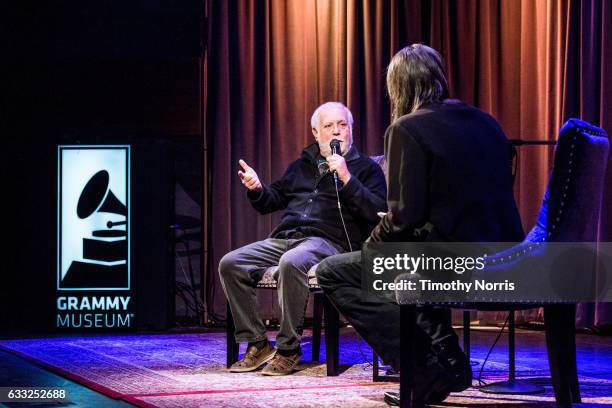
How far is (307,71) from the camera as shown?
5902 millimetres

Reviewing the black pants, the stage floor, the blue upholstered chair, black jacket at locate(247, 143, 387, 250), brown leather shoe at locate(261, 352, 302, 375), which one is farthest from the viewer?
black jacket at locate(247, 143, 387, 250)

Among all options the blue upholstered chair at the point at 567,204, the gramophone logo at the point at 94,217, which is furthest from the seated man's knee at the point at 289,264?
the gramophone logo at the point at 94,217

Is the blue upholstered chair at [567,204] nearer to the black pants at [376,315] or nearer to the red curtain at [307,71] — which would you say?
the black pants at [376,315]

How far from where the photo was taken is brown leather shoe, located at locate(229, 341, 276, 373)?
3654mm

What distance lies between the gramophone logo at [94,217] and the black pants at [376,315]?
104 inches

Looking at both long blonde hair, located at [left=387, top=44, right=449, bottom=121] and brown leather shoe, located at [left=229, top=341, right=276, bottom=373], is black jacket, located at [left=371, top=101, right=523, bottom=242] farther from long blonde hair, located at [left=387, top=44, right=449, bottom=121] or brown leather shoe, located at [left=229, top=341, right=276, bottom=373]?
brown leather shoe, located at [left=229, top=341, right=276, bottom=373]

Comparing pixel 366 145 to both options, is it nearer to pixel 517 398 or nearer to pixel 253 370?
→ pixel 253 370

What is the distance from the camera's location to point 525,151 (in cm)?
563

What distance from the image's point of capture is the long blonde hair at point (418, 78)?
270 cm

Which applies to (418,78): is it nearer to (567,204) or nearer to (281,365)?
(567,204)

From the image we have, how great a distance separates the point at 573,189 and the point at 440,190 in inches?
13.6

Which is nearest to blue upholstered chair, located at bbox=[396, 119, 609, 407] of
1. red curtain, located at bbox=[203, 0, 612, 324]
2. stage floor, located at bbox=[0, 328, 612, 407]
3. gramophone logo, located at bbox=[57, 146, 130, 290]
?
stage floor, located at bbox=[0, 328, 612, 407]

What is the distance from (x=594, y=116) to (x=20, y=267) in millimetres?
3364

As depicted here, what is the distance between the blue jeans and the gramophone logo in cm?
159
